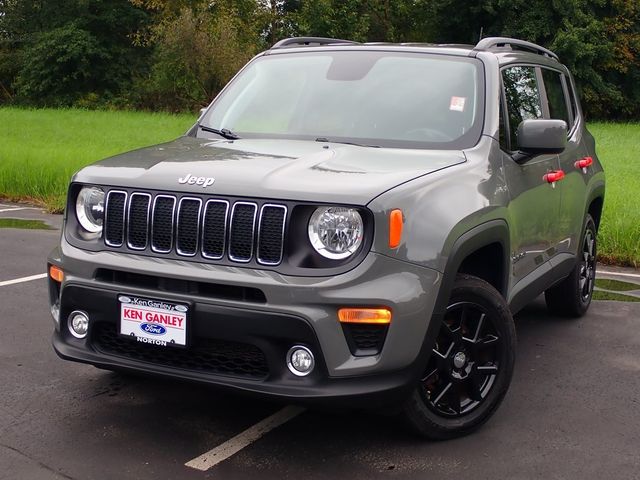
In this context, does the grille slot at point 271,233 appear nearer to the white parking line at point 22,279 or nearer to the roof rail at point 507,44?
the roof rail at point 507,44

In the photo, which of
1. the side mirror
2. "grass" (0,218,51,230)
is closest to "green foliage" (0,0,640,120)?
"grass" (0,218,51,230)

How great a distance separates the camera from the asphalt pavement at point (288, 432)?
146 inches

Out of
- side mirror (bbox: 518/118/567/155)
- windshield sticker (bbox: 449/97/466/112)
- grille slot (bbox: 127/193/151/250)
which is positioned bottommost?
grille slot (bbox: 127/193/151/250)

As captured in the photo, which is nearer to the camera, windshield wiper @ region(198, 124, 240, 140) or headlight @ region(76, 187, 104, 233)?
headlight @ region(76, 187, 104, 233)

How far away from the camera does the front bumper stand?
3.37 meters

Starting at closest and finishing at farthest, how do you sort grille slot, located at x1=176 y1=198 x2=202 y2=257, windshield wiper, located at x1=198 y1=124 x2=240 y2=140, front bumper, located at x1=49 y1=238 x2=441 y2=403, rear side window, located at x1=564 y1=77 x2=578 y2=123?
front bumper, located at x1=49 y1=238 x2=441 y2=403
grille slot, located at x1=176 y1=198 x2=202 y2=257
windshield wiper, located at x1=198 y1=124 x2=240 y2=140
rear side window, located at x1=564 y1=77 x2=578 y2=123

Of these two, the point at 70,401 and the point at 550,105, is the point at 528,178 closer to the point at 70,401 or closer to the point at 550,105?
the point at 550,105

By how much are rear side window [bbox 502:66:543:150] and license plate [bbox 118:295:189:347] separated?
7.17 feet

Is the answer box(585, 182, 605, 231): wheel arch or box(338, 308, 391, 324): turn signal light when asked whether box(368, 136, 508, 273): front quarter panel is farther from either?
box(585, 182, 605, 231): wheel arch

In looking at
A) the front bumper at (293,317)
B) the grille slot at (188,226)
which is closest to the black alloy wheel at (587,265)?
the front bumper at (293,317)

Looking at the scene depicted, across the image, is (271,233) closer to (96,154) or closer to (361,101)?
(361,101)

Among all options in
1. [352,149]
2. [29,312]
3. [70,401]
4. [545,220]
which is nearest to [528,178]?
[545,220]

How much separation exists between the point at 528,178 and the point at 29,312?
145 inches

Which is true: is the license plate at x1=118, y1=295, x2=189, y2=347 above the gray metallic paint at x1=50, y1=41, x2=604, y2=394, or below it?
below
